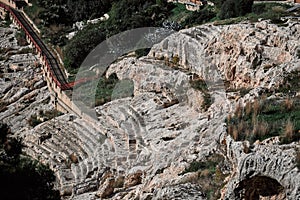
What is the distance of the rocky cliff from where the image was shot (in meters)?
10.6

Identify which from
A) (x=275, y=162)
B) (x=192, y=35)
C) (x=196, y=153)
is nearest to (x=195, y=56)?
(x=192, y=35)

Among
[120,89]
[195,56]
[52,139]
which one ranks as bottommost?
[52,139]

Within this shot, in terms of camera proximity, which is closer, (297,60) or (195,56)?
(297,60)

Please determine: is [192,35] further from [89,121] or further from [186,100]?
[89,121]

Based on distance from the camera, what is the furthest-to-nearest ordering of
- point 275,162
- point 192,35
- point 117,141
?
1. point 192,35
2. point 117,141
3. point 275,162

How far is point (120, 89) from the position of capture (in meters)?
26.0

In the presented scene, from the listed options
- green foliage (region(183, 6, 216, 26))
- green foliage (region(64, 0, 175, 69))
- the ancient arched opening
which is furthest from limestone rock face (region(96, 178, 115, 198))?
green foliage (region(64, 0, 175, 69))

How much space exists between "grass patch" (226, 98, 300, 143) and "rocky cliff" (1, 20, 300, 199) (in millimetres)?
313

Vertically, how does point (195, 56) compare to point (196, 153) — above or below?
Answer: above

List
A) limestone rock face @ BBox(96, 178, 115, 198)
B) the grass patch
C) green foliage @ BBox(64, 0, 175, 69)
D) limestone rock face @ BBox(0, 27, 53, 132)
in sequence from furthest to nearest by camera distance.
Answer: green foliage @ BBox(64, 0, 175, 69) < limestone rock face @ BBox(0, 27, 53, 132) < limestone rock face @ BBox(96, 178, 115, 198) < the grass patch

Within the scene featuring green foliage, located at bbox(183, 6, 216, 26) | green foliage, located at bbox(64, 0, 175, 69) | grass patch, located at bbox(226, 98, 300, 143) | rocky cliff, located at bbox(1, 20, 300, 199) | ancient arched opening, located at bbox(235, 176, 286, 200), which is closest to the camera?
ancient arched opening, located at bbox(235, 176, 286, 200)

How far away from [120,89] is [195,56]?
193 inches

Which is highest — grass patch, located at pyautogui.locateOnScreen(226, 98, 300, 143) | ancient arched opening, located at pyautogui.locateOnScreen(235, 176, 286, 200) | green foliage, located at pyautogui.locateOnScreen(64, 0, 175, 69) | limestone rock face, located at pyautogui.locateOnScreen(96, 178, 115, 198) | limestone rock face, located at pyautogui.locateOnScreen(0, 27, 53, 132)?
green foliage, located at pyautogui.locateOnScreen(64, 0, 175, 69)

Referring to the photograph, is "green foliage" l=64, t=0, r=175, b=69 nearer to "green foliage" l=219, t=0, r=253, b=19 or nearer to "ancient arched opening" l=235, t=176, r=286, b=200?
"green foliage" l=219, t=0, r=253, b=19
